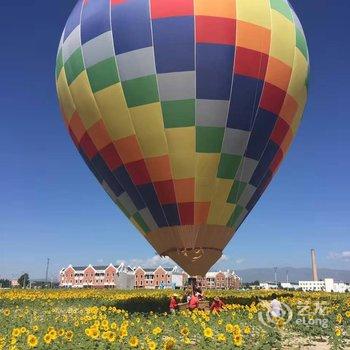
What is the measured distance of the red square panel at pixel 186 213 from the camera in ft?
55.8

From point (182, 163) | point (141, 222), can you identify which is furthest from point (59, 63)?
point (141, 222)

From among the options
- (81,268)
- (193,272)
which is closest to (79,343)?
(193,272)

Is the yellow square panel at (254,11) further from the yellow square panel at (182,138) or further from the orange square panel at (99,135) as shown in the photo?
the orange square panel at (99,135)

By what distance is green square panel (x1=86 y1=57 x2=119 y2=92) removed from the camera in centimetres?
1748

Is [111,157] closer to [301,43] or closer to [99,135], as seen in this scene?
[99,135]

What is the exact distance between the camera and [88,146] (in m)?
19.5

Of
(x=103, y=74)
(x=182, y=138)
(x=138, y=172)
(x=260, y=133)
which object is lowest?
(x=138, y=172)

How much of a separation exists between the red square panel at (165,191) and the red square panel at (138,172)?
0.50 m

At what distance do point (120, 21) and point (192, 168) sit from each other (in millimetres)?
6262

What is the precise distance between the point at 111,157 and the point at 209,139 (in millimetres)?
4134

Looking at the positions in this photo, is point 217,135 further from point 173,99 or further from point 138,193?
point 138,193

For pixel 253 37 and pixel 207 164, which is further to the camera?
pixel 253 37

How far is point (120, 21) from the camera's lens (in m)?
17.3

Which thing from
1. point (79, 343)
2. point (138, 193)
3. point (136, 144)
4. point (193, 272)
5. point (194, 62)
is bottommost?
point (79, 343)
